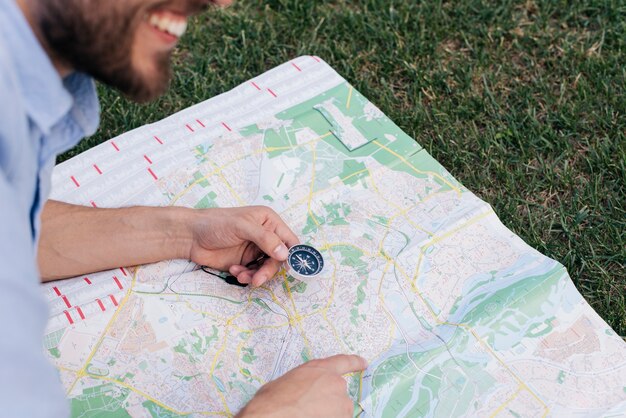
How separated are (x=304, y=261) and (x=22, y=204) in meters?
0.86

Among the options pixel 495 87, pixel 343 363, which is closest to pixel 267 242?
pixel 343 363

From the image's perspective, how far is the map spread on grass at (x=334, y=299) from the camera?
1818 millimetres

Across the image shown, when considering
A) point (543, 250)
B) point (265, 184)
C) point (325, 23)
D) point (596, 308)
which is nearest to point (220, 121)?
point (265, 184)

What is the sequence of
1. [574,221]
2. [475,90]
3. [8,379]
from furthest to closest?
1. [475,90]
2. [574,221]
3. [8,379]

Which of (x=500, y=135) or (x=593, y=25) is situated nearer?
(x=500, y=135)

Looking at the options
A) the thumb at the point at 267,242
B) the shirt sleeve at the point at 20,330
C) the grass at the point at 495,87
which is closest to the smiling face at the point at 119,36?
the shirt sleeve at the point at 20,330

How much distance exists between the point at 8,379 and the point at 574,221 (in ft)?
6.02

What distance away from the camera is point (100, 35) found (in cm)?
132

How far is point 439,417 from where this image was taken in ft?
5.78

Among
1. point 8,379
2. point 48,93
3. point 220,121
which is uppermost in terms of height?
point 48,93

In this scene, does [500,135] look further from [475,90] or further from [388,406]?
[388,406]

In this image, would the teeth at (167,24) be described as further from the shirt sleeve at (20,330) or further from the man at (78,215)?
the shirt sleeve at (20,330)

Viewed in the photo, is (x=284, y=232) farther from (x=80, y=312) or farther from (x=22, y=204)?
(x=22, y=204)

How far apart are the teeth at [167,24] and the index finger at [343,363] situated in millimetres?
804
